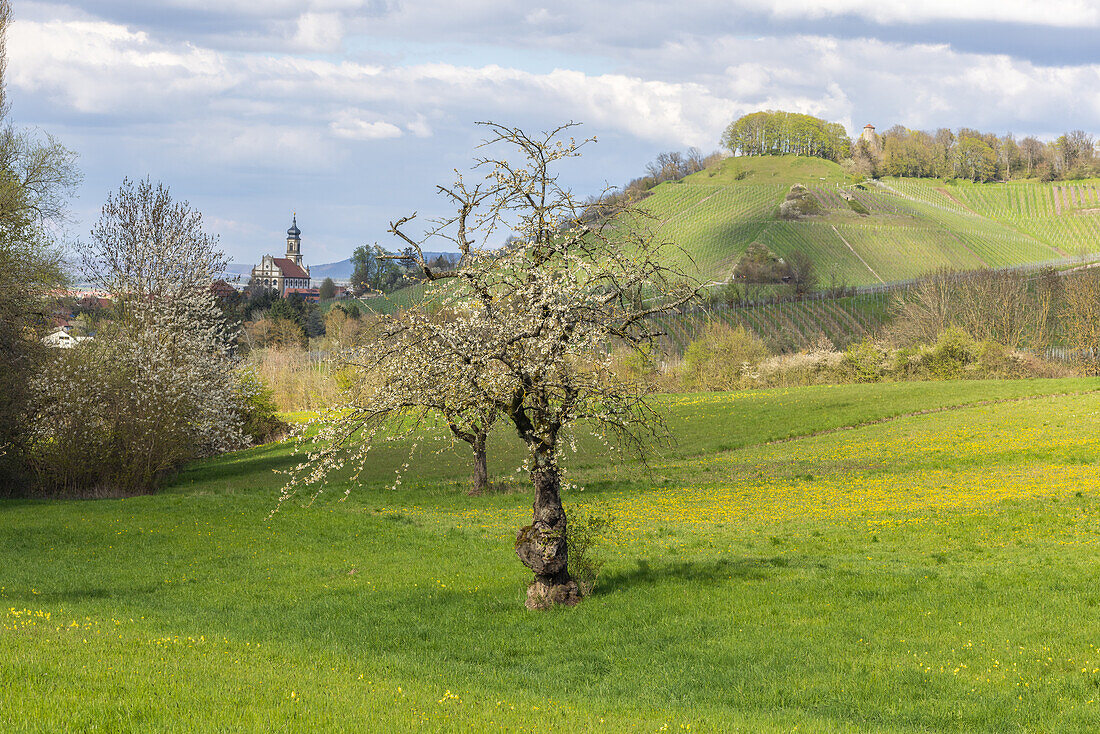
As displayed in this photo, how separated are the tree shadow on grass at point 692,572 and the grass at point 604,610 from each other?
0.11 m

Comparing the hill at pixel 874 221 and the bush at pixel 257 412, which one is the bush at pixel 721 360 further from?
the hill at pixel 874 221

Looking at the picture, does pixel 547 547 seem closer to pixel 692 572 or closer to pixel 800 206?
pixel 692 572

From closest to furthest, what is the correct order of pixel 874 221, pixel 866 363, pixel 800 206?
pixel 866 363 < pixel 874 221 < pixel 800 206

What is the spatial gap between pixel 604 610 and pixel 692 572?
3555 millimetres

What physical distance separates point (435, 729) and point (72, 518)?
24961mm

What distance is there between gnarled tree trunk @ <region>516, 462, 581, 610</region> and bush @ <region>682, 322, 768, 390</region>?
59.6 meters

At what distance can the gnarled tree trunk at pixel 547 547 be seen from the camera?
1706 centimetres

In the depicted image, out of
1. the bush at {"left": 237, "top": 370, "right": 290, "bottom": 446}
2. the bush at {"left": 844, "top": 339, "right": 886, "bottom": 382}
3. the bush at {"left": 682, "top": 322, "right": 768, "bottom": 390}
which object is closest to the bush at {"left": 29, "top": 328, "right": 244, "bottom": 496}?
the bush at {"left": 237, "top": 370, "right": 290, "bottom": 446}

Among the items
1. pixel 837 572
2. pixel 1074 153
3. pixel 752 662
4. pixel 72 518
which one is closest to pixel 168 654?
pixel 752 662

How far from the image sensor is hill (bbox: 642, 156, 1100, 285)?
13062 centimetres

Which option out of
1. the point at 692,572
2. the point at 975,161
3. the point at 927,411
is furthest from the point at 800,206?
the point at 692,572

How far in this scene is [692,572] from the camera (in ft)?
63.8

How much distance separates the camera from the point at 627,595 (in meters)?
17.7

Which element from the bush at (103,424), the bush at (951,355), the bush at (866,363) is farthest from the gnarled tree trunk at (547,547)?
the bush at (866,363)
